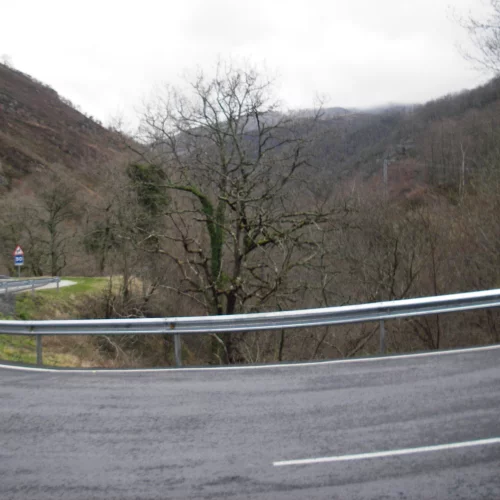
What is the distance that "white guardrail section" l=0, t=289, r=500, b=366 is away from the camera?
7738mm

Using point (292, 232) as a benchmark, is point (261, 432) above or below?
below

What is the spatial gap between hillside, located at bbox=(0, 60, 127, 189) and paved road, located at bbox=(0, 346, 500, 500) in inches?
2877

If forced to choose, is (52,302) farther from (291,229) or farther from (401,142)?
(401,142)

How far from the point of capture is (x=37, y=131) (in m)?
116

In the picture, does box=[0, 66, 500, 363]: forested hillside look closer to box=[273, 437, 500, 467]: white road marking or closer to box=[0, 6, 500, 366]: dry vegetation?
box=[0, 6, 500, 366]: dry vegetation

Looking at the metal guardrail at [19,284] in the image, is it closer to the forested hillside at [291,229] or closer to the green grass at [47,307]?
the green grass at [47,307]

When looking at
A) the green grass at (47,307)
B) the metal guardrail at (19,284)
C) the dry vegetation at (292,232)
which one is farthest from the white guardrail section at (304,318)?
the metal guardrail at (19,284)

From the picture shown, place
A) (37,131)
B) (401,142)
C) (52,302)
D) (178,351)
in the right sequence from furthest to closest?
(37,131) < (401,142) < (52,302) < (178,351)

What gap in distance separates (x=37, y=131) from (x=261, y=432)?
123111 millimetres

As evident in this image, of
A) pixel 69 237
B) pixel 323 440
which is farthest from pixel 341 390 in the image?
pixel 69 237

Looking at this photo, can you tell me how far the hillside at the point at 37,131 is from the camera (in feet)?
294

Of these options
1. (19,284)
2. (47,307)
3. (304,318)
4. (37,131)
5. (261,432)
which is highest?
(37,131)

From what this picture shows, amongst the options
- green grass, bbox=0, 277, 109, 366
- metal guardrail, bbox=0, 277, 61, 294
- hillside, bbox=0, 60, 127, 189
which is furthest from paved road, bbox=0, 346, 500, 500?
hillside, bbox=0, 60, 127, 189

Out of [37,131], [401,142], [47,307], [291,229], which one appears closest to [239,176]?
[291,229]
